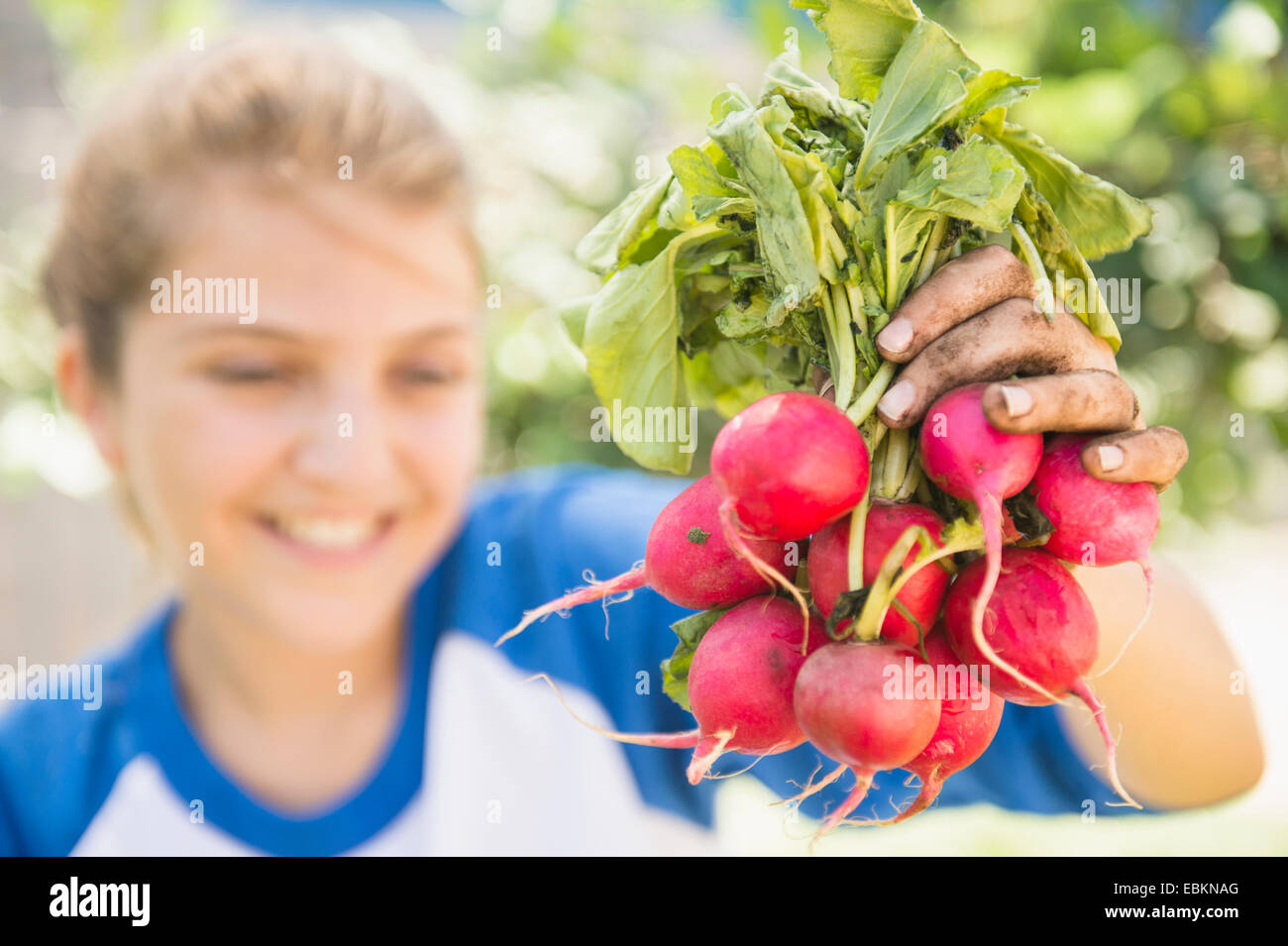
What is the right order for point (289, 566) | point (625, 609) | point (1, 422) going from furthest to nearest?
point (1, 422) → point (625, 609) → point (289, 566)

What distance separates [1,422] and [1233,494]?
2.77 meters

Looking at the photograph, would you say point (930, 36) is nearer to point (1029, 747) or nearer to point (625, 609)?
point (1029, 747)

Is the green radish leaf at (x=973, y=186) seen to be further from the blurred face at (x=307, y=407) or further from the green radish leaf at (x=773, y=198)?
the blurred face at (x=307, y=407)

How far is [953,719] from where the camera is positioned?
564 mm

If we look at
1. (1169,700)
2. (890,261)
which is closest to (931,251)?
(890,261)

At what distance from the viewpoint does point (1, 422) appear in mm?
2170

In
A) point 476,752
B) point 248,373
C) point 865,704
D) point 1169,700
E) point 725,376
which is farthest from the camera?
point 476,752

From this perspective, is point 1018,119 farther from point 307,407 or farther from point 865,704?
point 865,704

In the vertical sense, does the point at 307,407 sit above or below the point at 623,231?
above

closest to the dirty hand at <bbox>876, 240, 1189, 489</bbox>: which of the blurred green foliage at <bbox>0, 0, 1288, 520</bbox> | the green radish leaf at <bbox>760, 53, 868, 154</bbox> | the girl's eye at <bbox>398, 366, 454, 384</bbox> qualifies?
the green radish leaf at <bbox>760, 53, 868, 154</bbox>

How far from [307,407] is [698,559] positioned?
3.20 ft

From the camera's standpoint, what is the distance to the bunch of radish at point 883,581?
50 centimetres

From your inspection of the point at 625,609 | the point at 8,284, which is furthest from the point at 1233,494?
the point at 8,284

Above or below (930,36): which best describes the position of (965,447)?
below
